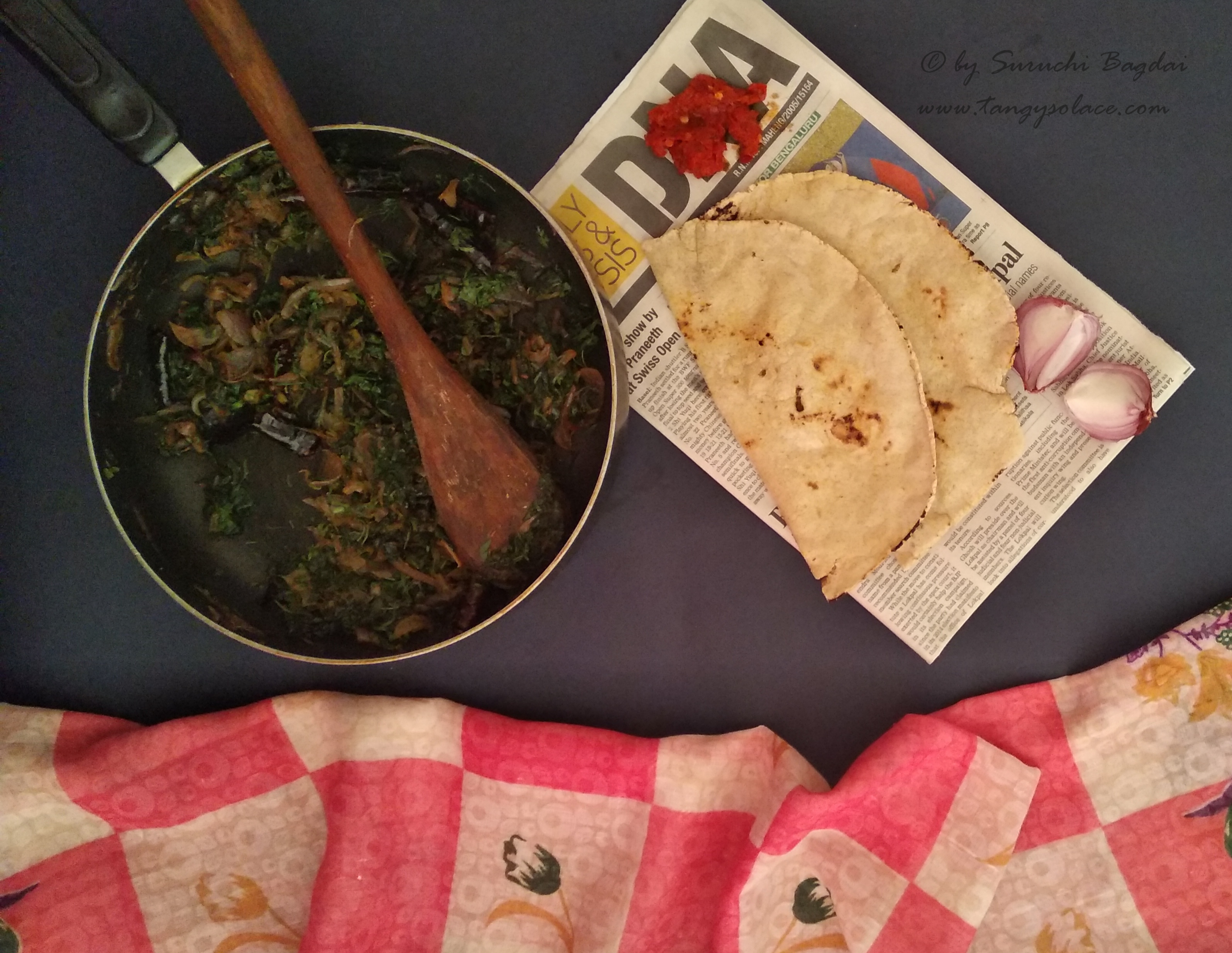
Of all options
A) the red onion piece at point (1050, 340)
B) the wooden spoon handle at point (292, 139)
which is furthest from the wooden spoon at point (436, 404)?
the red onion piece at point (1050, 340)

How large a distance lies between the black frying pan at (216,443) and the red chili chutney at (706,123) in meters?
0.21

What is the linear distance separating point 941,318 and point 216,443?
Answer: 860 mm

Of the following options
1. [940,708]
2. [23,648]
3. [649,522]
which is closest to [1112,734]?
[940,708]

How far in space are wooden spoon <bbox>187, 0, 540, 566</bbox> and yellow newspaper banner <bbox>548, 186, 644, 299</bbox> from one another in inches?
10.2

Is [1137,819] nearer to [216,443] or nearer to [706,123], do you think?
[706,123]

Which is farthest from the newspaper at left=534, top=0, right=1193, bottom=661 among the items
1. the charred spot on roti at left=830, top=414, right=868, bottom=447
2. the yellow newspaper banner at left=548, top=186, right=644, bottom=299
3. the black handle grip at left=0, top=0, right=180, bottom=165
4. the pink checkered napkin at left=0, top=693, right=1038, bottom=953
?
the black handle grip at left=0, top=0, right=180, bottom=165

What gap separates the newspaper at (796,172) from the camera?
0.94 meters

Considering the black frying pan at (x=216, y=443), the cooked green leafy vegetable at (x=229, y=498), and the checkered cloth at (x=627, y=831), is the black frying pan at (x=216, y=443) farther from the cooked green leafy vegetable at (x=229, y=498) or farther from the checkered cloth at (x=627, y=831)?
the checkered cloth at (x=627, y=831)

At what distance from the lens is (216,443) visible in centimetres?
92

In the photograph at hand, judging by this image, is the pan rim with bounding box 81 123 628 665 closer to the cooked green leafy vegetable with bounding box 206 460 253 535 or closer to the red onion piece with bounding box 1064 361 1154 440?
the cooked green leafy vegetable with bounding box 206 460 253 535

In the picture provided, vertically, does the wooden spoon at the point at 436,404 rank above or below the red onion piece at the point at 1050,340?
below

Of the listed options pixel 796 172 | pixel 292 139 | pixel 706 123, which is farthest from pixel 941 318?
pixel 292 139

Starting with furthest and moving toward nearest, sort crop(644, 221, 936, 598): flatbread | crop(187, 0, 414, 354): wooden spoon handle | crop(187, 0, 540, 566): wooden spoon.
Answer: crop(644, 221, 936, 598): flatbread < crop(187, 0, 540, 566): wooden spoon < crop(187, 0, 414, 354): wooden spoon handle

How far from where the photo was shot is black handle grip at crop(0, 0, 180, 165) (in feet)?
2.35
